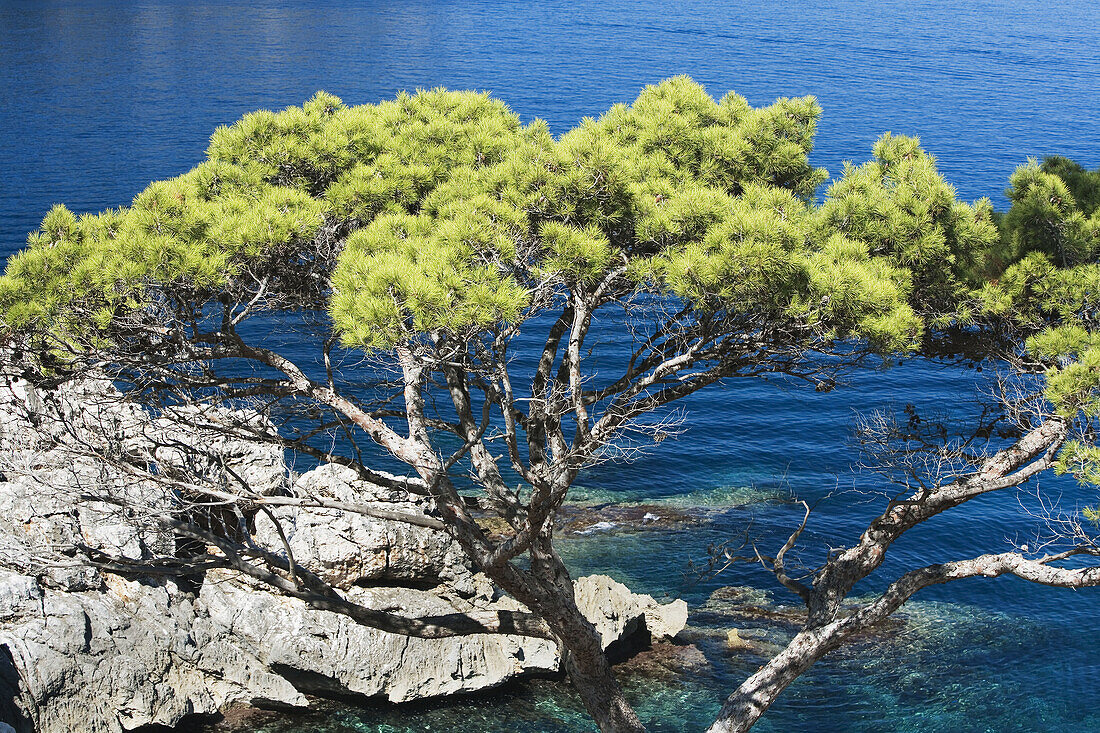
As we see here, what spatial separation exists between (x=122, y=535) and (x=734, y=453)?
2073 cm

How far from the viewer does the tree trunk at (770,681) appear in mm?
14945

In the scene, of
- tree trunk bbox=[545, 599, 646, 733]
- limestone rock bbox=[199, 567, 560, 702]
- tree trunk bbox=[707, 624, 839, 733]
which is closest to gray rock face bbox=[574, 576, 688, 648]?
limestone rock bbox=[199, 567, 560, 702]

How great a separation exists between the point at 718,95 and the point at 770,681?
6244cm

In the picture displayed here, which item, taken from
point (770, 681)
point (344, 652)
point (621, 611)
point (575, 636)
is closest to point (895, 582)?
point (770, 681)

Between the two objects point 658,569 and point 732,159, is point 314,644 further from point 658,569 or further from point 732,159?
point 732,159

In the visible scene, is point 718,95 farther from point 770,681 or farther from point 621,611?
point 770,681

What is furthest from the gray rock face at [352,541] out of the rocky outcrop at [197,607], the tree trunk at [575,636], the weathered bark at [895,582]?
the weathered bark at [895,582]

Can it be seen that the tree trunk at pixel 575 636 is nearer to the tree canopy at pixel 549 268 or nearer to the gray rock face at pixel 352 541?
the tree canopy at pixel 549 268

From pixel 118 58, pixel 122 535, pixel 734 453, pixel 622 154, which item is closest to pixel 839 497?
pixel 734 453

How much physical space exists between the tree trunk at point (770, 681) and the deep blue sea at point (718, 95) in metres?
4.07

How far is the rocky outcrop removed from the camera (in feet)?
53.1

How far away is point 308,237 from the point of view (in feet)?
43.3

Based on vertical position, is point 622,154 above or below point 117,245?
above

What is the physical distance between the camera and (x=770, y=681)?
1500 centimetres
